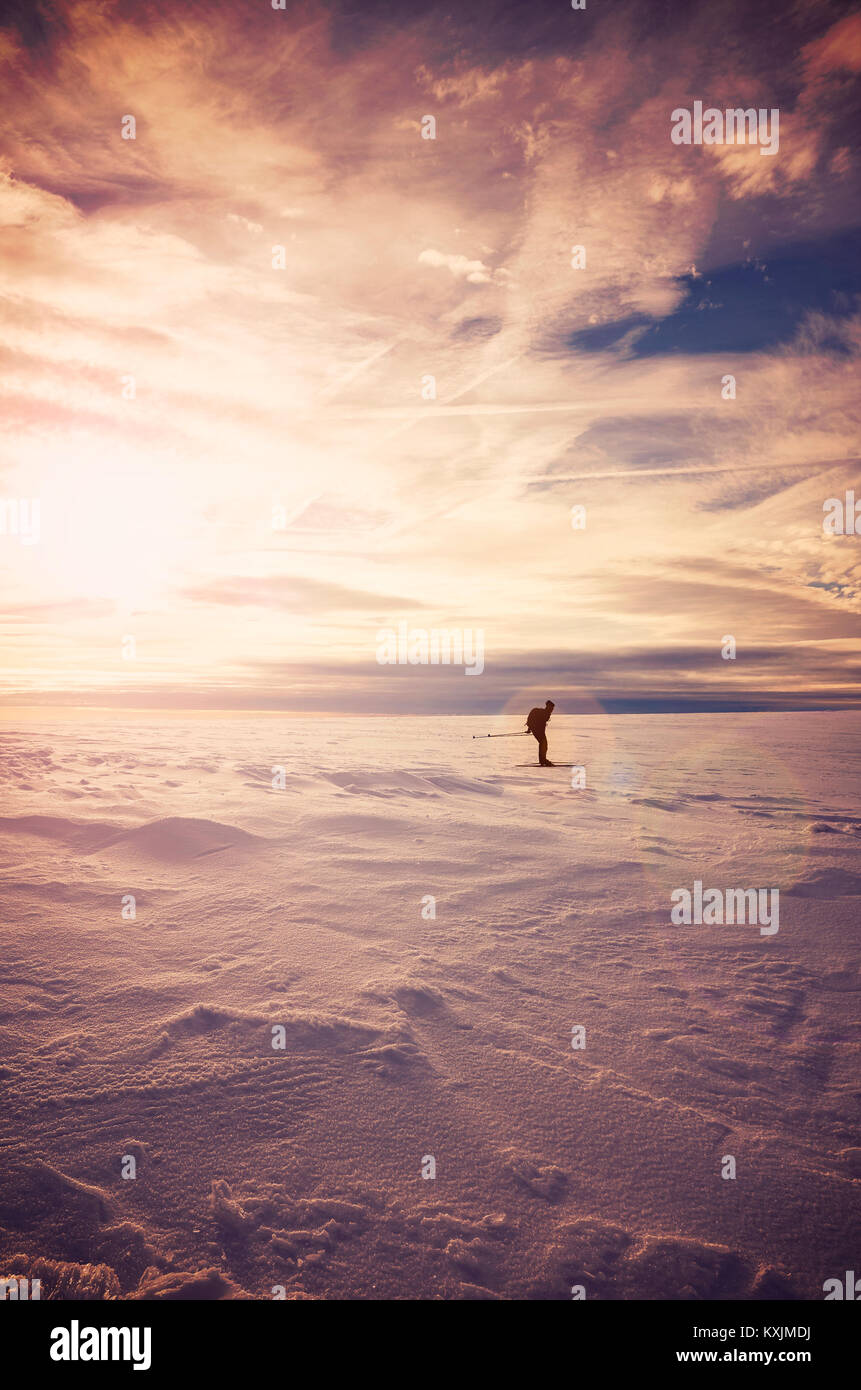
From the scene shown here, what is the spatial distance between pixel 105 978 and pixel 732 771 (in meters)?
20.1

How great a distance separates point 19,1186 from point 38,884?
4976mm

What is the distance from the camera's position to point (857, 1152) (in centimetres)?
318

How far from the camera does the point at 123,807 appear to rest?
35.4 feet

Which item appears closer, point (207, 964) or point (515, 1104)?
point (515, 1104)

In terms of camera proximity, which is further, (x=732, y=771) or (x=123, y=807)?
(x=732, y=771)

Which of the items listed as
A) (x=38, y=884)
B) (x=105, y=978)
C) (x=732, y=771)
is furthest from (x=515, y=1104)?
(x=732, y=771)

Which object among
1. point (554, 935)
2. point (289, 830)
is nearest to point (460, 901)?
point (554, 935)

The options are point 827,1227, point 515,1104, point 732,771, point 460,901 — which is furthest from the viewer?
point 732,771

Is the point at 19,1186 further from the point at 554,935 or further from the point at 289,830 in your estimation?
the point at 289,830
